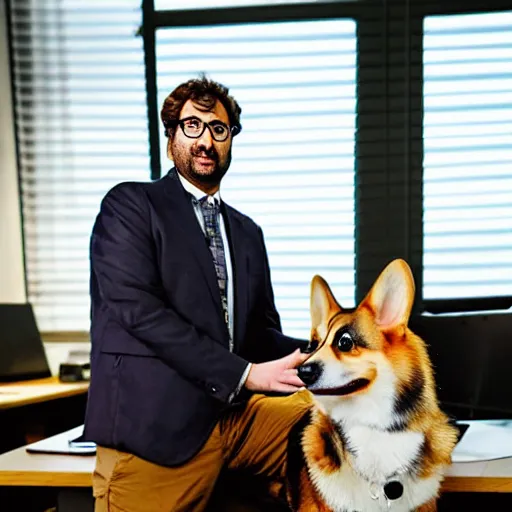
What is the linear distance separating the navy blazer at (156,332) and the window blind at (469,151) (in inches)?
62.7

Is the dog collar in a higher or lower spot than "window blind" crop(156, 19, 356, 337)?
lower

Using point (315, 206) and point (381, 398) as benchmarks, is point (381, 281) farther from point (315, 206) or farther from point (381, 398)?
point (315, 206)

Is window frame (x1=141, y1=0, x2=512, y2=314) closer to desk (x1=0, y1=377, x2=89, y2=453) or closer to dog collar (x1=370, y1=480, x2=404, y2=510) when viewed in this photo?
desk (x1=0, y1=377, x2=89, y2=453)

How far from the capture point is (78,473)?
4.75ft

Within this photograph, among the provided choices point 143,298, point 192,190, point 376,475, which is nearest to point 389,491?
point 376,475

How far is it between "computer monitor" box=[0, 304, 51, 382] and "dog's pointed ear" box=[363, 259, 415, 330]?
2024mm

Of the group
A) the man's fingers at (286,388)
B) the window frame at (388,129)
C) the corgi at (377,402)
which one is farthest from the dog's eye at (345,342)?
the window frame at (388,129)

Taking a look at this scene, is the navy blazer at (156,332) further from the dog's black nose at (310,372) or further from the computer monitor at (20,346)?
the computer monitor at (20,346)

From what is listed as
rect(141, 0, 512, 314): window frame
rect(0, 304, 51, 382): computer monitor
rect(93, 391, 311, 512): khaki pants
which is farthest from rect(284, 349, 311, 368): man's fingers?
rect(0, 304, 51, 382): computer monitor

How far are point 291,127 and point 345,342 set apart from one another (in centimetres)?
188

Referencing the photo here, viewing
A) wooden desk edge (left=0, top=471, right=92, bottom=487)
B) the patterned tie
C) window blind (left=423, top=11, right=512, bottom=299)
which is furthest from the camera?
window blind (left=423, top=11, right=512, bottom=299)

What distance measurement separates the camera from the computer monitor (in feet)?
8.86

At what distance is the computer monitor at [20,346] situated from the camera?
8.86 feet

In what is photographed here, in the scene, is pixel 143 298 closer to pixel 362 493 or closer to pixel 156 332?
pixel 156 332
